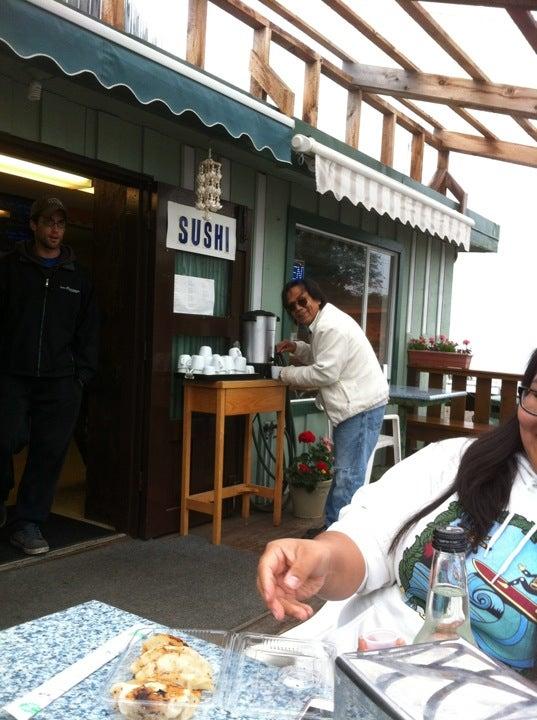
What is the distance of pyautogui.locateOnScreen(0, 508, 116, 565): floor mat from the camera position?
3613mm

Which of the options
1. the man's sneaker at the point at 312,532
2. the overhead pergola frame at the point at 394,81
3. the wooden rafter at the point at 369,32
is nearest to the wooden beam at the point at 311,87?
the overhead pergola frame at the point at 394,81

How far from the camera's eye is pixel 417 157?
6.47 metres

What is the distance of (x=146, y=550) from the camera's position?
3824mm

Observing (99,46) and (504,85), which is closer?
(99,46)

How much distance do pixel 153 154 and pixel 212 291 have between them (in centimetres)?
92

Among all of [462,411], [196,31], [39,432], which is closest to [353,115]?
[196,31]

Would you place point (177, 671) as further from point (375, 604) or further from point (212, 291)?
point (212, 291)

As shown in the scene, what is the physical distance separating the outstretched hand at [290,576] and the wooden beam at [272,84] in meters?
3.63

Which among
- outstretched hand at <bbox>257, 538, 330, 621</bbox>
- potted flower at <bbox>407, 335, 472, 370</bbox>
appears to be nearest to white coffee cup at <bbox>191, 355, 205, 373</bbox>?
outstretched hand at <bbox>257, 538, 330, 621</bbox>

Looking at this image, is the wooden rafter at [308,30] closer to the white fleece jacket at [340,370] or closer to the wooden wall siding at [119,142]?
the wooden wall siding at [119,142]

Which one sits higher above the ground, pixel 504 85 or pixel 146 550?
pixel 504 85

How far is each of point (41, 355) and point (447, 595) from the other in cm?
314

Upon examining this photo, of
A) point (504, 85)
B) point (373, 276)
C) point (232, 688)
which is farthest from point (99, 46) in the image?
point (373, 276)

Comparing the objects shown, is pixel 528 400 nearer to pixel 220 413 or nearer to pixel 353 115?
pixel 220 413
